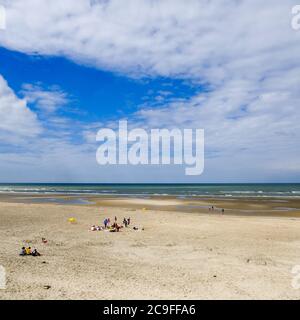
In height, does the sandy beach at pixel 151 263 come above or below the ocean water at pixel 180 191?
above

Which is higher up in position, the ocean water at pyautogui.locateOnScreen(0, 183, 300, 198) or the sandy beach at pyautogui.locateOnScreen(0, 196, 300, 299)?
the sandy beach at pyautogui.locateOnScreen(0, 196, 300, 299)

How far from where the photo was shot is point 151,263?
14.3 metres

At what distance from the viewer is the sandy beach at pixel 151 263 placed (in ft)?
34.4

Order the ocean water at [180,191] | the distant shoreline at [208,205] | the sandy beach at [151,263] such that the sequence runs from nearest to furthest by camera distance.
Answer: the sandy beach at [151,263] → the distant shoreline at [208,205] → the ocean water at [180,191]

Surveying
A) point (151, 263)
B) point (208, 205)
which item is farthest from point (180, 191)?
point (151, 263)

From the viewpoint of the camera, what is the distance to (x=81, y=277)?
11.8m

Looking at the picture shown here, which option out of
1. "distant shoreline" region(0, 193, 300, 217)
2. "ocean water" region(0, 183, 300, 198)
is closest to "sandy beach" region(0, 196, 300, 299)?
"distant shoreline" region(0, 193, 300, 217)

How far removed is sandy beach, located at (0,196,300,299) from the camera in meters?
10.5

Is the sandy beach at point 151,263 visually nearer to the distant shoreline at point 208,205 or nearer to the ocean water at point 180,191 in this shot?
the distant shoreline at point 208,205

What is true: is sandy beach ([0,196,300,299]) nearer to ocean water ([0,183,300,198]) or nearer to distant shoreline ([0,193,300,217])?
distant shoreline ([0,193,300,217])

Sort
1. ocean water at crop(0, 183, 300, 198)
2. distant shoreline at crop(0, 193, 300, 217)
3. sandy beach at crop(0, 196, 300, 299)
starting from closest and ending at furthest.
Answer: sandy beach at crop(0, 196, 300, 299) < distant shoreline at crop(0, 193, 300, 217) < ocean water at crop(0, 183, 300, 198)

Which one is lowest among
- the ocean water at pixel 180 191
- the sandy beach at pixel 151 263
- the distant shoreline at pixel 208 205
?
the ocean water at pixel 180 191

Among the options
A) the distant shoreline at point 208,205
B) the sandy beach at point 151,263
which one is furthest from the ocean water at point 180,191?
the sandy beach at point 151,263
